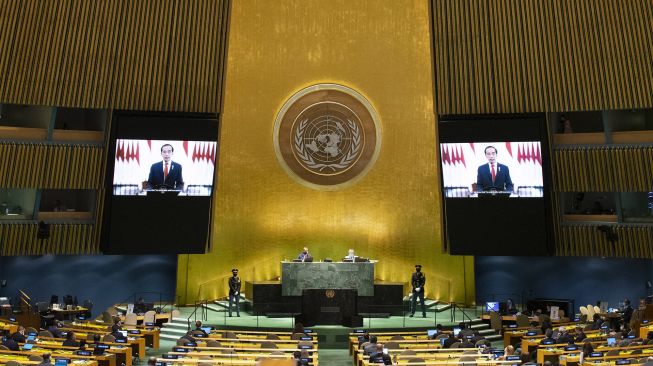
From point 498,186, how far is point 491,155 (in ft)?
2.87

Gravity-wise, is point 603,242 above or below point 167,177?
below

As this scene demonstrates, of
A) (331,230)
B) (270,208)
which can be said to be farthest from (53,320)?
(331,230)

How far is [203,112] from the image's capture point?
Answer: 1923 cm

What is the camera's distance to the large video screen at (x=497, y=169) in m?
18.5

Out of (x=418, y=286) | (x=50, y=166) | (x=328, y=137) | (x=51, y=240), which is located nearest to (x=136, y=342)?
(x=51, y=240)

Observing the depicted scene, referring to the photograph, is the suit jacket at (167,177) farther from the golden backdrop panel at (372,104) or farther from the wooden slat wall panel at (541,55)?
the wooden slat wall panel at (541,55)

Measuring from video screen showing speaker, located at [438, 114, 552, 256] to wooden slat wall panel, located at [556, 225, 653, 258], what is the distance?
64 cm

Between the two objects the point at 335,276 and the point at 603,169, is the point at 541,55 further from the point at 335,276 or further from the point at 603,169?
the point at 335,276

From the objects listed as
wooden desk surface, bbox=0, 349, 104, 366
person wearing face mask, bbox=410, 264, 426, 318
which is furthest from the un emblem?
wooden desk surface, bbox=0, 349, 104, 366

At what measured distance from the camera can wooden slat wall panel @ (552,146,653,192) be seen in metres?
18.3

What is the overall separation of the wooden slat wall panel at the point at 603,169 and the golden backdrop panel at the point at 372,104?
159 inches

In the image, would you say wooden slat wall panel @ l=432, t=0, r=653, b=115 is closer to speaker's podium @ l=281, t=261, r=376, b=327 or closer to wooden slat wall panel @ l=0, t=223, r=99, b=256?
speaker's podium @ l=281, t=261, r=376, b=327

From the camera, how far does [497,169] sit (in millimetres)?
18625

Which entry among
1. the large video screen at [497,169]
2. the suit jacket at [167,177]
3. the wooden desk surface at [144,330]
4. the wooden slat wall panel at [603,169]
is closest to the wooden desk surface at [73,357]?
the wooden desk surface at [144,330]
